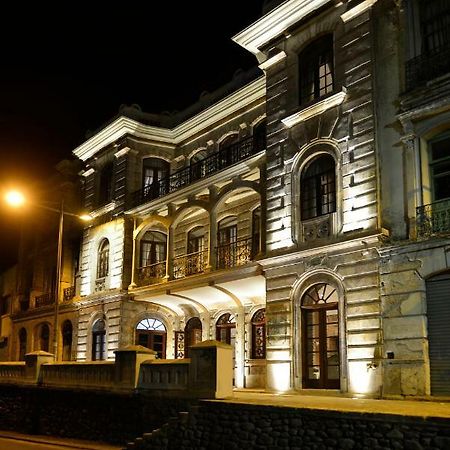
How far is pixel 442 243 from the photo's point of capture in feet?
48.3

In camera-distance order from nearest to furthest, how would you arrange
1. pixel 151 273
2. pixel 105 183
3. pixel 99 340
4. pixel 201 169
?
pixel 201 169 < pixel 151 273 < pixel 99 340 < pixel 105 183

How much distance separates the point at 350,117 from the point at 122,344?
14375 mm

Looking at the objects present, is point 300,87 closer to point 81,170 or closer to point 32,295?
point 81,170

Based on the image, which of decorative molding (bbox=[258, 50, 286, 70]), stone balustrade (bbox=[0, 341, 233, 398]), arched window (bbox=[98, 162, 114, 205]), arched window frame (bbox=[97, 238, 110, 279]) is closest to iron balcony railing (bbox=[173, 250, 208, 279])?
arched window frame (bbox=[97, 238, 110, 279])

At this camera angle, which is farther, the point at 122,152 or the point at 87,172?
the point at 87,172

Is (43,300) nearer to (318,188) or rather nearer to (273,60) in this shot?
(273,60)

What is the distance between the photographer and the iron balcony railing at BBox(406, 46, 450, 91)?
51.2 ft

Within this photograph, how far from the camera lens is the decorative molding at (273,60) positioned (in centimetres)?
2031

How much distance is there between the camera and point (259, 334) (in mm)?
22547

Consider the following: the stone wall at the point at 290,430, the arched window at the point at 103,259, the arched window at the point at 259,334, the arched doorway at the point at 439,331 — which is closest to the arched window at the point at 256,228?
the arched window at the point at 259,334

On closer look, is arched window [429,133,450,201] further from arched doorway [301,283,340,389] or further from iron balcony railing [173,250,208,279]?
iron balcony railing [173,250,208,279]

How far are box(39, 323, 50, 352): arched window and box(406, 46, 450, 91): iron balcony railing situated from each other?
24.0 m

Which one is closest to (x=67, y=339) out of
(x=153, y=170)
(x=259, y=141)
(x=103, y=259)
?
(x=103, y=259)

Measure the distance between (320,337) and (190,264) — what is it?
8.26 metres
